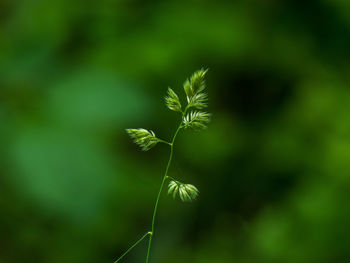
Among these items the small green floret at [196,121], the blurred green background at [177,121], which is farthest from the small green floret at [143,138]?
the blurred green background at [177,121]

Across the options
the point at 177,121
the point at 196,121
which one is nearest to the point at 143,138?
the point at 196,121

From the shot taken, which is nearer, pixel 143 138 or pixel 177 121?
pixel 143 138

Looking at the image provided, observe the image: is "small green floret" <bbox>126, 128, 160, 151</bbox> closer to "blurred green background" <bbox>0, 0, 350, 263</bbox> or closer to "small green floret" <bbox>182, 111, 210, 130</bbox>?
"small green floret" <bbox>182, 111, 210, 130</bbox>

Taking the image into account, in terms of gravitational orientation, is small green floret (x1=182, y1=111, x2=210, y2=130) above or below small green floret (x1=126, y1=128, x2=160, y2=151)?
above

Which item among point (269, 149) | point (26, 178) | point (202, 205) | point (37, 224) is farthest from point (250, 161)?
point (26, 178)

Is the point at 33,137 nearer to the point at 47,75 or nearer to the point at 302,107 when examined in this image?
the point at 47,75

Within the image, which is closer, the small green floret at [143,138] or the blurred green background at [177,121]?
the small green floret at [143,138]

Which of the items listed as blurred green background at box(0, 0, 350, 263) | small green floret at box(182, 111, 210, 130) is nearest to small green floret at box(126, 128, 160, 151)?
small green floret at box(182, 111, 210, 130)

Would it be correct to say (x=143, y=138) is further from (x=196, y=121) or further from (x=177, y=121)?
(x=177, y=121)

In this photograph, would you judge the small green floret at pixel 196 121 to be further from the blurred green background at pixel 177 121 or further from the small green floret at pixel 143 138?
the blurred green background at pixel 177 121
